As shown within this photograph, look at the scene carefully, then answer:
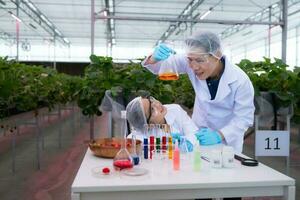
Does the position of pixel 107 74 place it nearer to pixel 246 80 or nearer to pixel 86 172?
pixel 246 80

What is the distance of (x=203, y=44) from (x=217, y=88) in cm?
27

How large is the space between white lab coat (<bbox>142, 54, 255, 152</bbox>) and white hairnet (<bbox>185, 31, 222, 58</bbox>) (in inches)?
5.4

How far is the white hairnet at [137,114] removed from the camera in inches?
71.2

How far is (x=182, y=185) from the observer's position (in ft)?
3.94

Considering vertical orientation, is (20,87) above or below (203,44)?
below

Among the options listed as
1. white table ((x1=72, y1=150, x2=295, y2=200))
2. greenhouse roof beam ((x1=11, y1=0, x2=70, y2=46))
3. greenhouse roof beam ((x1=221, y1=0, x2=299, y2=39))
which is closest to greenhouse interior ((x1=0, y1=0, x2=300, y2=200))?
white table ((x1=72, y1=150, x2=295, y2=200))

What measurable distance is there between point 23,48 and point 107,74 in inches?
678

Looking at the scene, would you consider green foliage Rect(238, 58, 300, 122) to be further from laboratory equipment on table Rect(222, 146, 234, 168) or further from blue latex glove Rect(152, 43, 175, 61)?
laboratory equipment on table Rect(222, 146, 234, 168)

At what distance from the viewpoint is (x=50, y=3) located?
11.6 m

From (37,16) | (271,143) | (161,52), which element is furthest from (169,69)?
(37,16)

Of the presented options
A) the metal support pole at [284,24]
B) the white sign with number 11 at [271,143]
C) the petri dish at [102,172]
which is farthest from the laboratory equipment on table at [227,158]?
the metal support pole at [284,24]

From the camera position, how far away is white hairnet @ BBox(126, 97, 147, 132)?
181 cm

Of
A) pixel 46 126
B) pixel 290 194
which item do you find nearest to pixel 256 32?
pixel 46 126

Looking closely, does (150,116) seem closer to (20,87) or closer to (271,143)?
(271,143)
